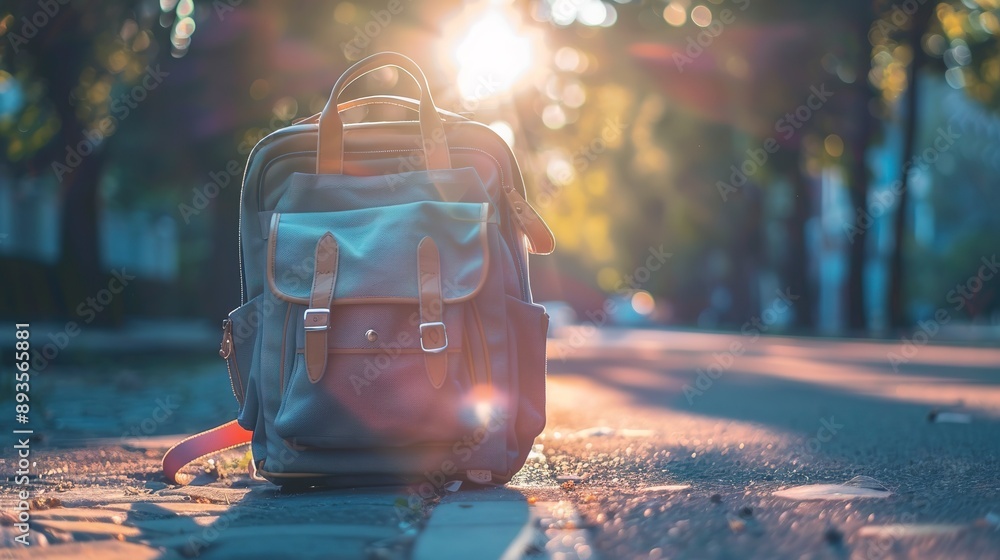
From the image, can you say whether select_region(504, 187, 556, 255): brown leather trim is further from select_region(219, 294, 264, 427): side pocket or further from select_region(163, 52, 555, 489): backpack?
select_region(219, 294, 264, 427): side pocket

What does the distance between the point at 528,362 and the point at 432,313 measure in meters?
0.42

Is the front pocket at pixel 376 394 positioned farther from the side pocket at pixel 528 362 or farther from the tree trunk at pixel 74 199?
the tree trunk at pixel 74 199

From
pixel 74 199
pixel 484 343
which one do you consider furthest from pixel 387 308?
pixel 74 199

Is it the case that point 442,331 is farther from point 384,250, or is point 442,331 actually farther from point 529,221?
point 529,221

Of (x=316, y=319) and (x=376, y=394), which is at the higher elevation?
(x=316, y=319)

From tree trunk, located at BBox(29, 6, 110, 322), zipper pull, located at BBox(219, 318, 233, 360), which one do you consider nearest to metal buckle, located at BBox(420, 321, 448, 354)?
zipper pull, located at BBox(219, 318, 233, 360)

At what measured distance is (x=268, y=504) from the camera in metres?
3.59

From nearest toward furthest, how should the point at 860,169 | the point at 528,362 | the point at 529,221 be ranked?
1. the point at 528,362
2. the point at 529,221
3. the point at 860,169

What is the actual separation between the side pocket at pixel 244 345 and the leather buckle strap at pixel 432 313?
53 centimetres

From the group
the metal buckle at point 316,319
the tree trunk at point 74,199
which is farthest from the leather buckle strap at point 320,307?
the tree trunk at point 74,199

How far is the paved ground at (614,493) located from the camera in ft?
9.32

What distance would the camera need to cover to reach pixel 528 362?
404 cm

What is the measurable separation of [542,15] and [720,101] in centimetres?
766

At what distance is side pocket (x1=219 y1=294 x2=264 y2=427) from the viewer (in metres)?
4.03
